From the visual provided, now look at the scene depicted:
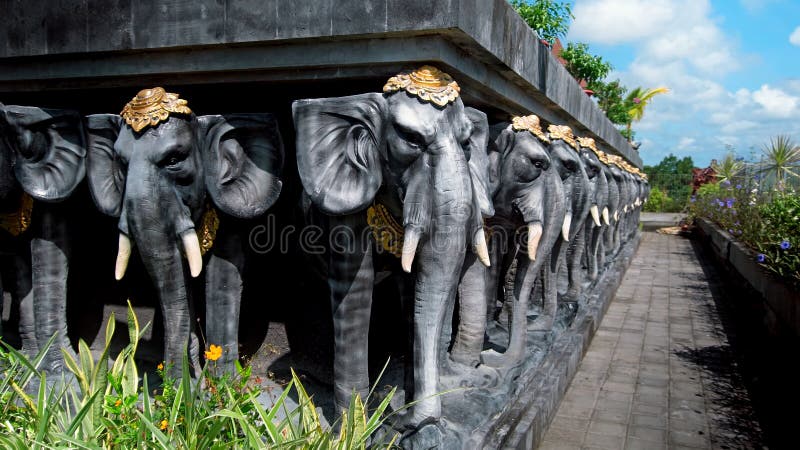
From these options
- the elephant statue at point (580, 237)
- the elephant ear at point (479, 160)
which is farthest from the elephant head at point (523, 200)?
the elephant statue at point (580, 237)

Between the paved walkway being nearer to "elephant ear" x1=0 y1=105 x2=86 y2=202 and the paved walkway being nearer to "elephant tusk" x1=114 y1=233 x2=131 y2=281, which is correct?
"elephant tusk" x1=114 y1=233 x2=131 y2=281

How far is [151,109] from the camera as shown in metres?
3.50

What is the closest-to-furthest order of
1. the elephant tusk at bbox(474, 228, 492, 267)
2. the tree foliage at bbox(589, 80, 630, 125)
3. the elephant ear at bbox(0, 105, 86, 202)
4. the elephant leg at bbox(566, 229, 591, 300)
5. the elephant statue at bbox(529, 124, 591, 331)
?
the elephant tusk at bbox(474, 228, 492, 267)
the elephant ear at bbox(0, 105, 86, 202)
the elephant statue at bbox(529, 124, 591, 331)
the elephant leg at bbox(566, 229, 591, 300)
the tree foliage at bbox(589, 80, 630, 125)

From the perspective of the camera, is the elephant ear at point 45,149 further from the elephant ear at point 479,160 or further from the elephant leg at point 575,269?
the elephant leg at point 575,269

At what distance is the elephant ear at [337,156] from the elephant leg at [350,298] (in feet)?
0.61

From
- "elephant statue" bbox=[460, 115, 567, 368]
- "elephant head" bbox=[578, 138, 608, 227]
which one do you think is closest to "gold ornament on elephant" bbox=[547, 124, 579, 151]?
"elephant statue" bbox=[460, 115, 567, 368]

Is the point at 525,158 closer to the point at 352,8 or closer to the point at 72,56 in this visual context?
the point at 352,8

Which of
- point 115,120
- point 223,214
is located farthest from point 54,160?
point 223,214

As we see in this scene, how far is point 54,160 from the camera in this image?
162 inches

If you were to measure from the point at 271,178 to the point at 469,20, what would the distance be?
4.85 ft

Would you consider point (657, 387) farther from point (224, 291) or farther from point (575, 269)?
point (224, 291)

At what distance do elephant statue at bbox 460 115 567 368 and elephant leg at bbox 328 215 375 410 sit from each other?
0.97 meters

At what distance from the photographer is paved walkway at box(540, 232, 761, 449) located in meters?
4.65

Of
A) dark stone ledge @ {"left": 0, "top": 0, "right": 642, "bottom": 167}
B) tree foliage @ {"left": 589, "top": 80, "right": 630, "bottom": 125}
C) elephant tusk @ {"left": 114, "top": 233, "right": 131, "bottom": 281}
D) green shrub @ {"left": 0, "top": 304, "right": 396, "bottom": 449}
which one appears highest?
tree foliage @ {"left": 589, "top": 80, "right": 630, "bottom": 125}
